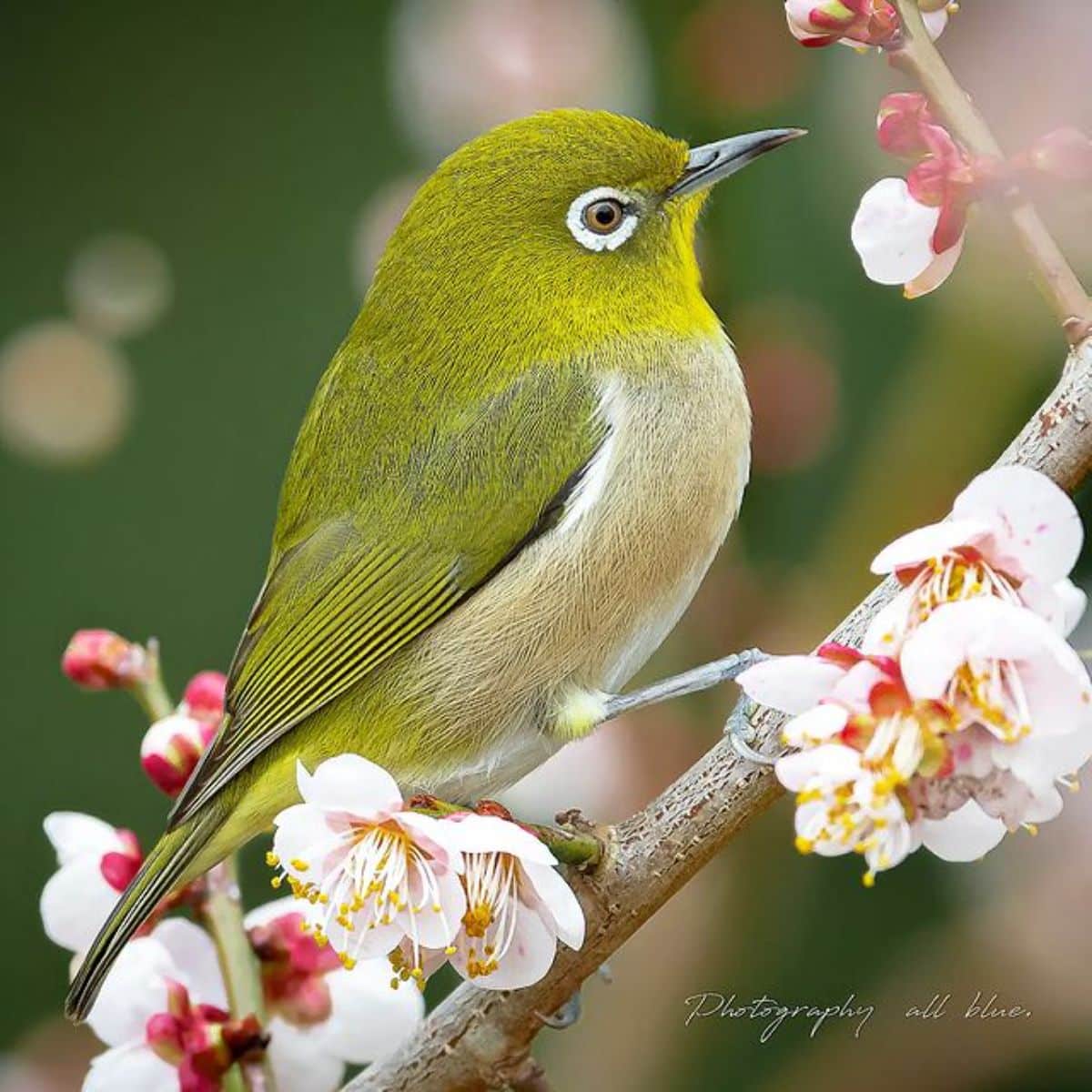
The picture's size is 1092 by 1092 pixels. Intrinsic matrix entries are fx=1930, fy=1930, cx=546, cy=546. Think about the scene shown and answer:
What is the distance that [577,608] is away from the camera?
7.54 ft

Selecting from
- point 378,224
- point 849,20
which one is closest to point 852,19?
point 849,20

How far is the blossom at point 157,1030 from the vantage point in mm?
1944

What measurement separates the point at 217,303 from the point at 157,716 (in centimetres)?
261

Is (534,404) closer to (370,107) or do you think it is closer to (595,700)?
(595,700)

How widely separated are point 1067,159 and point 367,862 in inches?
33.5

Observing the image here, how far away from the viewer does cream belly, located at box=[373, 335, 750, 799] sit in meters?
2.29

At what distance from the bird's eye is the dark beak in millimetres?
77

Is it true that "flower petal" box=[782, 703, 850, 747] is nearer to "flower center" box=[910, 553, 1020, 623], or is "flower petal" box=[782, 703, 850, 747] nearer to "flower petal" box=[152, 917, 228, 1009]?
"flower center" box=[910, 553, 1020, 623]

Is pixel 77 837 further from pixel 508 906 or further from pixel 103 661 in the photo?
pixel 508 906

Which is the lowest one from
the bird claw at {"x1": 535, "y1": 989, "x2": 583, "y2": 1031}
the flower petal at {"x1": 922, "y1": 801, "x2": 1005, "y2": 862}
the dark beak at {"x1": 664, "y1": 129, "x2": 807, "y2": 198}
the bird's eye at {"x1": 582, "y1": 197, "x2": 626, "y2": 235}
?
the bird claw at {"x1": 535, "y1": 989, "x2": 583, "y2": 1031}

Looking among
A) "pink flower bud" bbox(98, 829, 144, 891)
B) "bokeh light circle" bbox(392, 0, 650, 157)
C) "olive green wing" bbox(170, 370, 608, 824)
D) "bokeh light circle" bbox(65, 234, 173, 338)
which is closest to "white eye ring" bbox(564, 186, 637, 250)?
"olive green wing" bbox(170, 370, 608, 824)

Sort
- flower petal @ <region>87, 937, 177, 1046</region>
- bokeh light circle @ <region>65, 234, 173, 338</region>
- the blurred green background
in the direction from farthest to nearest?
bokeh light circle @ <region>65, 234, 173, 338</region> → the blurred green background → flower petal @ <region>87, 937, 177, 1046</region>

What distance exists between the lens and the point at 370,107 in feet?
16.2

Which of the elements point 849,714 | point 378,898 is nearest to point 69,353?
point 378,898
